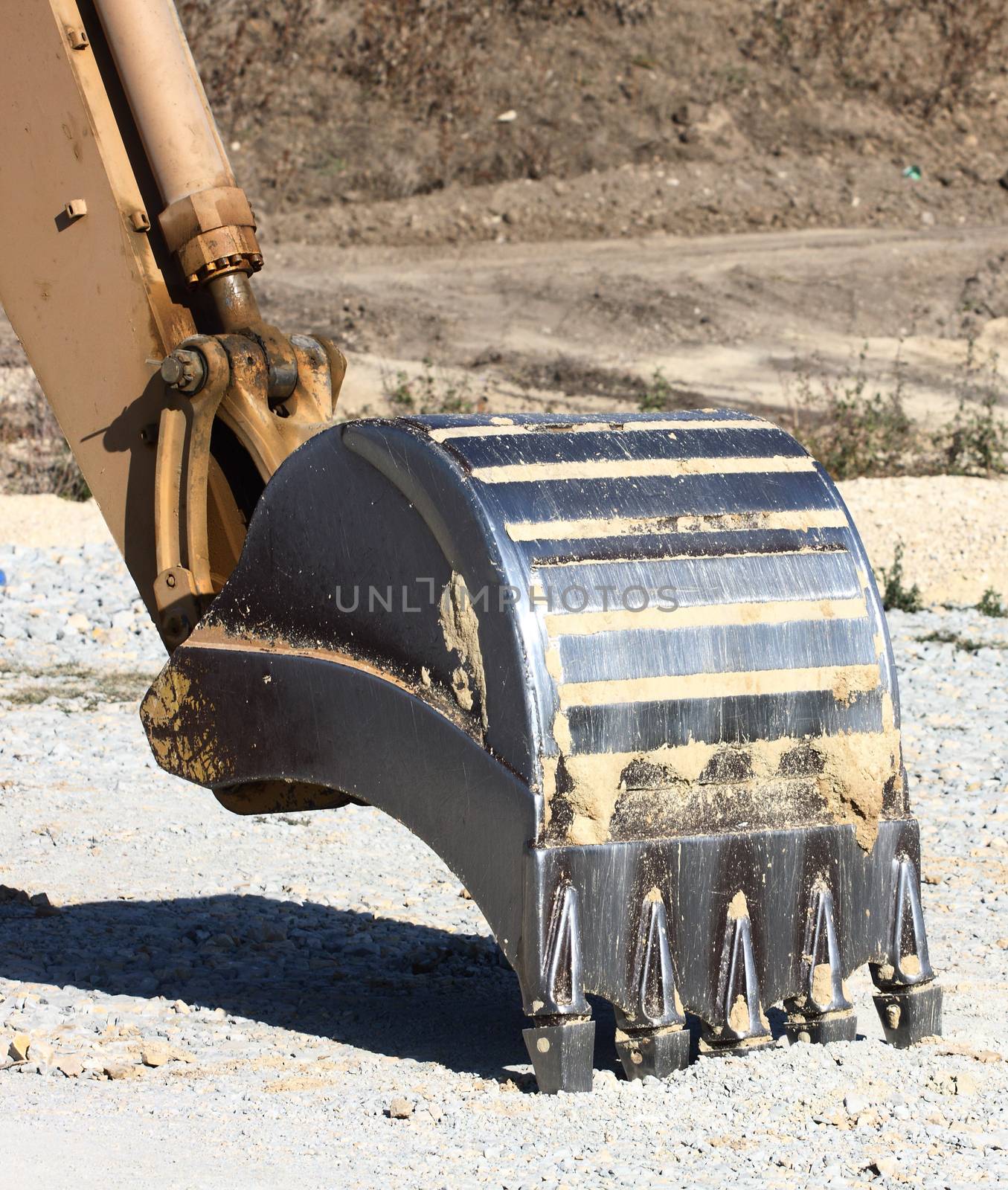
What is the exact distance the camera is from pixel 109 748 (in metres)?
6.54

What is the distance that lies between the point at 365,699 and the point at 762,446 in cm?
89

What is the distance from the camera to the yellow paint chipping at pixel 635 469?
116 inches

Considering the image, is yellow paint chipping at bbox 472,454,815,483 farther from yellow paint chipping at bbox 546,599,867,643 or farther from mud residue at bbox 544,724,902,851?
mud residue at bbox 544,724,902,851

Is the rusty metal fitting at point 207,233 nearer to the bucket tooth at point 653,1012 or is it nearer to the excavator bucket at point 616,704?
the excavator bucket at point 616,704

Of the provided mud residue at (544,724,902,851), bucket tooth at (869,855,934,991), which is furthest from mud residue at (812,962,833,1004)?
mud residue at (544,724,902,851)

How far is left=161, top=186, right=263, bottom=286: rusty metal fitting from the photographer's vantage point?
3.49 meters

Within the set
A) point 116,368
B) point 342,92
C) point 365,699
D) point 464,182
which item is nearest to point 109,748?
point 116,368

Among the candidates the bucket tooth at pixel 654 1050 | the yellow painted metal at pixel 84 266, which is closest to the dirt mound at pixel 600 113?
the yellow painted metal at pixel 84 266

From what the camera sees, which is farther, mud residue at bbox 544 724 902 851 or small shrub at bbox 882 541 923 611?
small shrub at bbox 882 541 923 611

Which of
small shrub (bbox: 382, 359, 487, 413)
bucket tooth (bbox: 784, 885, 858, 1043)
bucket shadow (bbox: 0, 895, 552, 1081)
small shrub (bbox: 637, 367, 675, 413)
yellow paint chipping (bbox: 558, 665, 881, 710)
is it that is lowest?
small shrub (bbox: 637, 367, 675, 413)

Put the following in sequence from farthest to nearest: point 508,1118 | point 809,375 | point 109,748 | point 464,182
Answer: point 464,182 < point 809,375 < point 109,748 < point 508,1118

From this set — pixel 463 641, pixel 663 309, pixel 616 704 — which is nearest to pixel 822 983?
pixel 616 704

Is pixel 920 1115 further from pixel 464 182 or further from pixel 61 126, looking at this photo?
pixel 464 182

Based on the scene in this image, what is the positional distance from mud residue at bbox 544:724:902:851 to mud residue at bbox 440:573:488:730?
0.19 m
